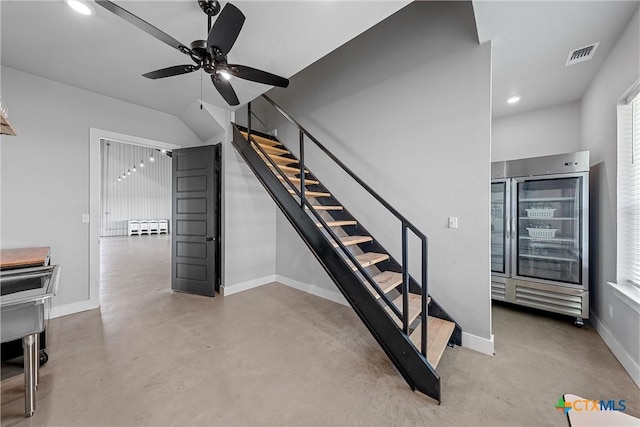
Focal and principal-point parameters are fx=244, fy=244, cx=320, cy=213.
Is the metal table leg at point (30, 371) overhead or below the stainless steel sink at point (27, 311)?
below

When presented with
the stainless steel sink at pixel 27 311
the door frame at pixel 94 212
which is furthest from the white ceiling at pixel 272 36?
the stainless steel sink at pixel 27 311

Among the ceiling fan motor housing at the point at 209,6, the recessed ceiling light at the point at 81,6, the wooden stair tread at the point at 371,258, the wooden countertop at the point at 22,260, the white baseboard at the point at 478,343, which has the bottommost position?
the white baseboard at the point at 478,343

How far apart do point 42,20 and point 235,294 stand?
3.59 meters

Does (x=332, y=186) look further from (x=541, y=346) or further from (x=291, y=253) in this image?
(x=541, y=346)

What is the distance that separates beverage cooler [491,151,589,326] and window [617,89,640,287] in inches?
18.3

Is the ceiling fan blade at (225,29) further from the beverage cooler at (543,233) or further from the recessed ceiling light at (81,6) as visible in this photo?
the beverage cooler at (543,233)

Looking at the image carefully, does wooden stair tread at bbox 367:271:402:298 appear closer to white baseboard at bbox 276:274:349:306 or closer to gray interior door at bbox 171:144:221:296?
white baseboard at bbox 276:274:349:306

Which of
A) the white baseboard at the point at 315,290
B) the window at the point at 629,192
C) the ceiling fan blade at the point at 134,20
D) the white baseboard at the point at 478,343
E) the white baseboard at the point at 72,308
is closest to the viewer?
the ceiling fan blade at the point at 134,20

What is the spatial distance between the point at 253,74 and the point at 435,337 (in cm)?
281

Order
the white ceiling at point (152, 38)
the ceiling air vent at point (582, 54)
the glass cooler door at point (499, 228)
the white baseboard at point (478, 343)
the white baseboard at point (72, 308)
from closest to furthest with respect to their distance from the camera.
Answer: the white ceiling at point (152, 38)
the white baseboard at point (478, 343)
the ceiling air vent at point (582, 54)
the white baseboard at point (72, 308)
the glass cooler door at point (499, 228)

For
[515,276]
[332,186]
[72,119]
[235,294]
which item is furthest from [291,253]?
[72,119]

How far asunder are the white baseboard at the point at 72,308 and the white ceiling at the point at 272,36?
9.30 ft

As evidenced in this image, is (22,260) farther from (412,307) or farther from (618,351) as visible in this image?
(618,351)

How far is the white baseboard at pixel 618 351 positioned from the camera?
193cm
